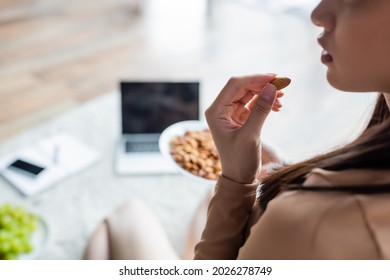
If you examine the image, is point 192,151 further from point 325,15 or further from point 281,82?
point 325,15

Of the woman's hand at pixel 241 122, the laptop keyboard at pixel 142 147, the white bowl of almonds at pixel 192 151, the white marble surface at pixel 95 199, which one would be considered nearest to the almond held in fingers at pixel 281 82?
the woman's hand at pixel 241 122

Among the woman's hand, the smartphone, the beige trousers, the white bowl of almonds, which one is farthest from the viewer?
the smartphone

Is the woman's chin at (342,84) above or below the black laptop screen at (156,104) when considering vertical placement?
above

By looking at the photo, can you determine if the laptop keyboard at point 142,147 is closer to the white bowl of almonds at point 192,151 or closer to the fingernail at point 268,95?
the white bowl of almonds at point 192,151

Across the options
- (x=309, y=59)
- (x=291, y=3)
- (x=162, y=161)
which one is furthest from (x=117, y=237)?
(x=291, y=3)

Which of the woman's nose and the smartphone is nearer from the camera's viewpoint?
the woman's nose

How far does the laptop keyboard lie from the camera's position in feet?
4.68

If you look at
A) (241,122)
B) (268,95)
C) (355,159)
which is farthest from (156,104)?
(355,159)

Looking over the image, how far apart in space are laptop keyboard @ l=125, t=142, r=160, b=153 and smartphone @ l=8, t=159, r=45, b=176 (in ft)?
0.88

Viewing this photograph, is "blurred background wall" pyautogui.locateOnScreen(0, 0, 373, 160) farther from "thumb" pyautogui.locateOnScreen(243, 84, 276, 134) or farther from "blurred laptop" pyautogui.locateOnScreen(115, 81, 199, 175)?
"thumb" pyautogui.locateOnScreen(243, 84, 276, 134)

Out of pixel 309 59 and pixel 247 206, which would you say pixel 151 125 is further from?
pixel 309 59

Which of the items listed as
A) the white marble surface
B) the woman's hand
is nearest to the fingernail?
the woman's hand

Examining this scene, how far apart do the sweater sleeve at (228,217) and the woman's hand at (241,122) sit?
0.02 m

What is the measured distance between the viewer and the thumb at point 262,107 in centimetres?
58
